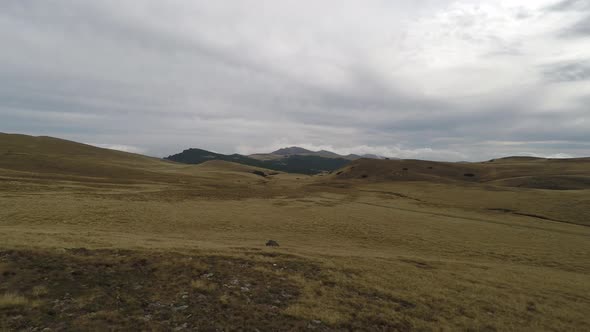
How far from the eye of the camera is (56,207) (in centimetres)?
3234

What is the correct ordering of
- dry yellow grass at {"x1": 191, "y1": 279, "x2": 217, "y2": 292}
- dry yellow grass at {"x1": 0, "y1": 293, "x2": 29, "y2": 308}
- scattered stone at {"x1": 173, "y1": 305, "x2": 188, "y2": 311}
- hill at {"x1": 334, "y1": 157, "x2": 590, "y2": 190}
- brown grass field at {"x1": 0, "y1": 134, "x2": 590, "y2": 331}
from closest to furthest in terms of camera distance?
dry yellow grass at {"x1": 0, "y1": 293, "x2": 29, "y2": 308} < brown grass field at {"x1": 0, "y1": 134, "x2": 590, "y2": 331} < scattered stone at {"x1": 173, "y1": 305, "x2": 188, "y2": 311} < dry yellow grass at {"x1": 191, "y1": 279, "x2": 217, "y2": 292} < hill at {"x1": 334, "y1": 157, "x2": 590, "y2": 190}

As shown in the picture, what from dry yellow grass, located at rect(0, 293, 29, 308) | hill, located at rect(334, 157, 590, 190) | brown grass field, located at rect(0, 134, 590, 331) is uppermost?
hill, located at rect(334, 157, 590, 190)

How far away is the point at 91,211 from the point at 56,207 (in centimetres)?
382

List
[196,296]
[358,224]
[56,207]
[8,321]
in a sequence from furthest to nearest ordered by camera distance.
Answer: [358,224]
[56,207]
[196,296]
[8,321]

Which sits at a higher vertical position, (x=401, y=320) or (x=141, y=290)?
(x=141, y=290)

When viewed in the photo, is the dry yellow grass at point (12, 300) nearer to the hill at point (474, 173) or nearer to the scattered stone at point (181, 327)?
the scattered stone at point (181, 327)

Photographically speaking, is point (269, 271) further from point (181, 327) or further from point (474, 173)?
point (474, 173)

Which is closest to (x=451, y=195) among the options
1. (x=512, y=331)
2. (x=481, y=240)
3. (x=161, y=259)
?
(x=481, y=240)

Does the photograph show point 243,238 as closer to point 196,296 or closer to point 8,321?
point 196,296

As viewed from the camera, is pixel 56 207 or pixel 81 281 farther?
pixel 56 207

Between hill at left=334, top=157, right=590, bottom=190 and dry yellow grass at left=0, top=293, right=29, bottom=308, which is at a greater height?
hill at left=334, top=157, right=590, bottom=190

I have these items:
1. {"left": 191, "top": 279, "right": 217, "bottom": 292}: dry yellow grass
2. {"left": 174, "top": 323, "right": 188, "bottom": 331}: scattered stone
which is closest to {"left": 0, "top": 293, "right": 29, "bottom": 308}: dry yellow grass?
{"left": 174, "top": 323, "right": 188, "bottom": 331}: scattered stone

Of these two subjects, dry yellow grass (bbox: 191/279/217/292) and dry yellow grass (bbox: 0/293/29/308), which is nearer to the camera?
dry yellow grass (bbox: 0/293/29/308)

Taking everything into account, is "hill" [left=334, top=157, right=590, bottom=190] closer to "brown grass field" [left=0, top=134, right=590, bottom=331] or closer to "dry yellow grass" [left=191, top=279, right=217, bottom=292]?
"brown grass field" [left=0, top=134, right=590, bottom=331]
